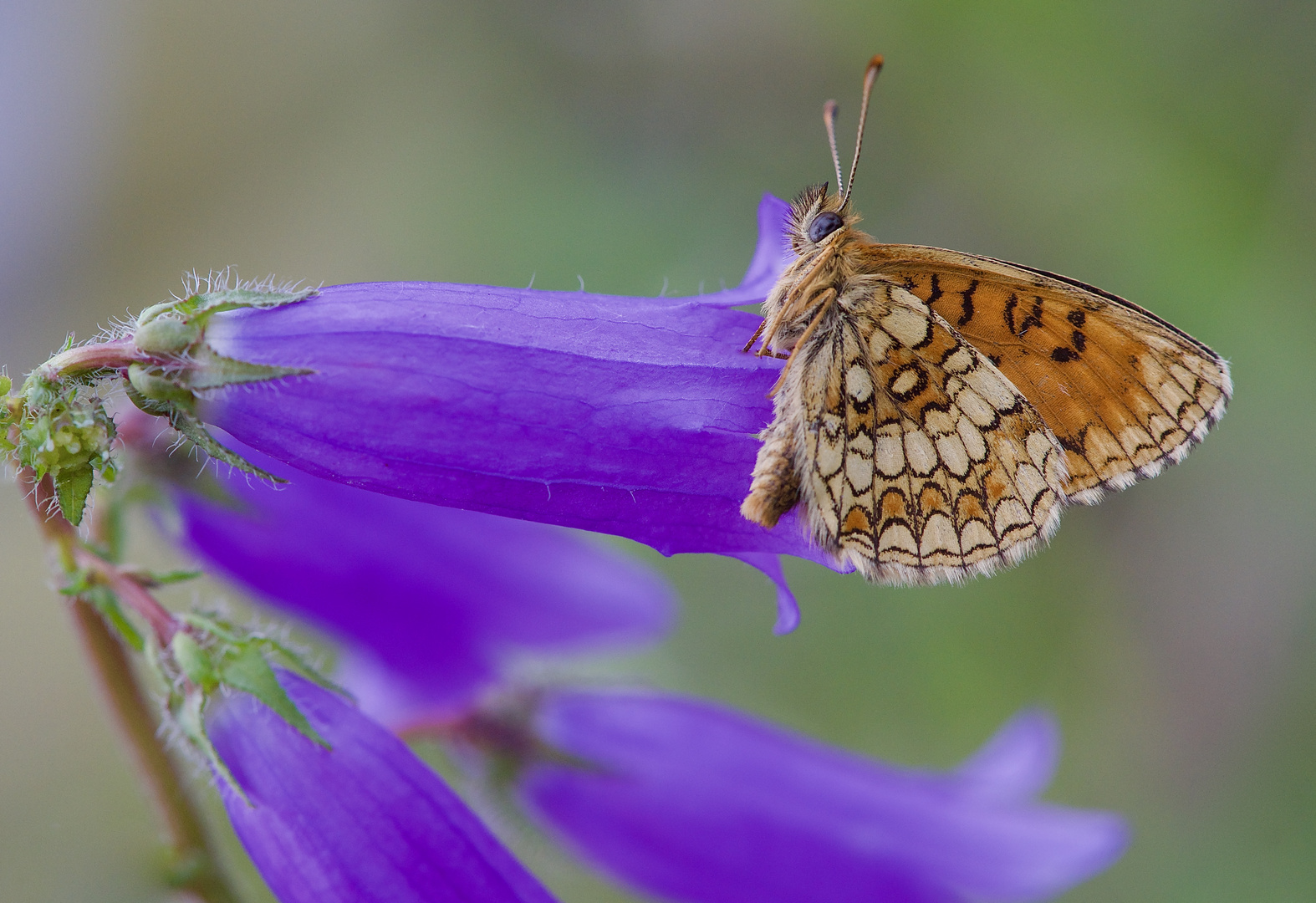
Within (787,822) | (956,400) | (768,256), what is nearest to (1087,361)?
(956,400)

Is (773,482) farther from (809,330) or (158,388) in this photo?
(158,388)

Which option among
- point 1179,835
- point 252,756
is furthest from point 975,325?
point 1179,835

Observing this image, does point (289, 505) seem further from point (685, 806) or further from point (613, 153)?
point (613, 153)

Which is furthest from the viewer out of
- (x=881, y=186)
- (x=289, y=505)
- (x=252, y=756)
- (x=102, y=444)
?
(x=881, y=186)

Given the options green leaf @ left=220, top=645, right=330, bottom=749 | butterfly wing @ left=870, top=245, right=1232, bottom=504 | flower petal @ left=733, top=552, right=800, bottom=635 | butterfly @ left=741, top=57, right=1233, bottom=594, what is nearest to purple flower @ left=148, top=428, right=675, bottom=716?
green leaf @ left=220, top=645, right=330, bottom=749

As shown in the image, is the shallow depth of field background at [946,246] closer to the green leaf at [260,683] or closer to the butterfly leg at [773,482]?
the green leaf at [260,683]

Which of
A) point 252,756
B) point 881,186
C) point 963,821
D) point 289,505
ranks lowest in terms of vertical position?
point 252,756
